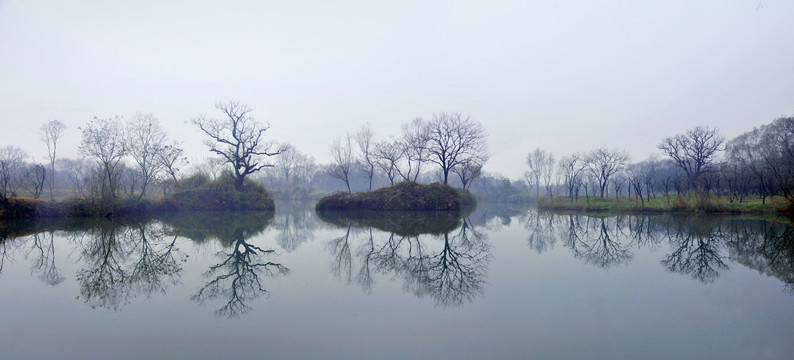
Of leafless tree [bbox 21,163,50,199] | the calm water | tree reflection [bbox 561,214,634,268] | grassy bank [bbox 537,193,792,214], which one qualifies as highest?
leafless tree [bbox 21,163,50,199]

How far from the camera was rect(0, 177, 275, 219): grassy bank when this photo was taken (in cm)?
1947

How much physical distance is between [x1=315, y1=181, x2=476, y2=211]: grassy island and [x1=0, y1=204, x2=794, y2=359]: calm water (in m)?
17.8

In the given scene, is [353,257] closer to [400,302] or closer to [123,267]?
[400,302]

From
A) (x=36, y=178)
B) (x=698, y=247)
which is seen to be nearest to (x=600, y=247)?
(x=698, y=247)

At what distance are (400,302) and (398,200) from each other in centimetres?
2306

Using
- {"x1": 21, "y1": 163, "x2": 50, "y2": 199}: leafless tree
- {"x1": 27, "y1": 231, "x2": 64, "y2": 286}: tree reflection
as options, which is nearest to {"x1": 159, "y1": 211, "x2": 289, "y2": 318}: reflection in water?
{"x1": 27, "y1": 231, "x2": 64, "y2": 286}: tree reflection

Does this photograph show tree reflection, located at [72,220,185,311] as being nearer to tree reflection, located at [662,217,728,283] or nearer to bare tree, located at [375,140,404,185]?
tree reflection, located at [662,217,728,283]

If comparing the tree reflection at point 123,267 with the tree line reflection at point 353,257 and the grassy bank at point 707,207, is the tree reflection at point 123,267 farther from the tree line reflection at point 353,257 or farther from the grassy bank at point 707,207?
the grassy bank at point 707,207

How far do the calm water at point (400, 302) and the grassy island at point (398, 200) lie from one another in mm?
17845

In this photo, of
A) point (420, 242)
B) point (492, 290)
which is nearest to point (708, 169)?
point (420, 242)

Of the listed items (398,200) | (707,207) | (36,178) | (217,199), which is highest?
(36,178)

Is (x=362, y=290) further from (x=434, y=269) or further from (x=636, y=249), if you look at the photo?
(x=636, y=249)

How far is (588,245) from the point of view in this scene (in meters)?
10.6

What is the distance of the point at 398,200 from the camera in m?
28.2
